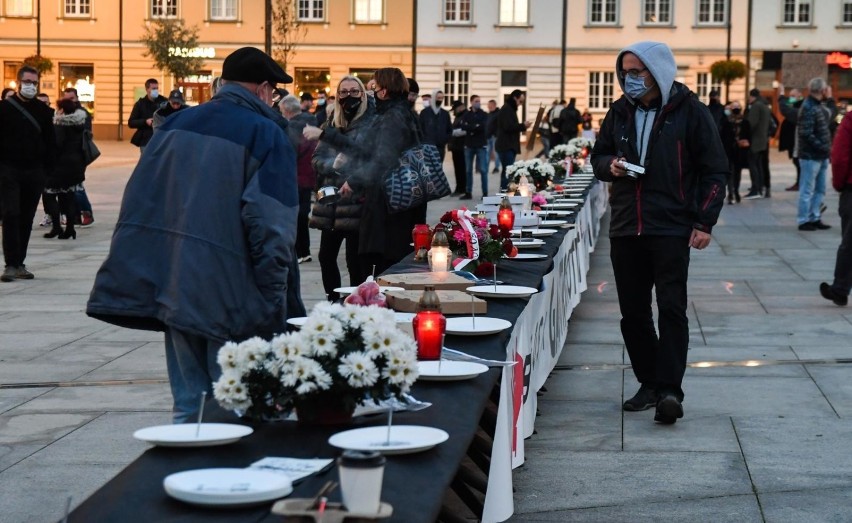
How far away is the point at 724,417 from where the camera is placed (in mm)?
7672

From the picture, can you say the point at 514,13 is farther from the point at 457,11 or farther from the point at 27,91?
the point at 27,91

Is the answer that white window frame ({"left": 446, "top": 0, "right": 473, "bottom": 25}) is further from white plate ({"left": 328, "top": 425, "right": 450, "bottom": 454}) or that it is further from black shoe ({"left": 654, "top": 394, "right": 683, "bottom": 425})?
white plate ({"left": 328, "top": 425, "right": 450, "bottom": 454})

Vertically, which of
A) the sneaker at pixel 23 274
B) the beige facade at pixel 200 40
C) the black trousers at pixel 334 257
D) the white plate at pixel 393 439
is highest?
the beige facade at pixel 200 40

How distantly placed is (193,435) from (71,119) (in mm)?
16007

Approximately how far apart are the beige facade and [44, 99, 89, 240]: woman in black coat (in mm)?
43161

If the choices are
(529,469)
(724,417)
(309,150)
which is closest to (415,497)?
(529,469)

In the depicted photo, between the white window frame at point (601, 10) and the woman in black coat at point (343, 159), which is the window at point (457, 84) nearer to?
the white window frame at point (601, 10)

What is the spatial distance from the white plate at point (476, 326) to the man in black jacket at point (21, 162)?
880 centimetres

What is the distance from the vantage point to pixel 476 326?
18.8 feet

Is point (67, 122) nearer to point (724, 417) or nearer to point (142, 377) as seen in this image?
point (142, 377)

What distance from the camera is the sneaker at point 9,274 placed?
13959 mm

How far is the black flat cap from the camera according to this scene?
535 cm

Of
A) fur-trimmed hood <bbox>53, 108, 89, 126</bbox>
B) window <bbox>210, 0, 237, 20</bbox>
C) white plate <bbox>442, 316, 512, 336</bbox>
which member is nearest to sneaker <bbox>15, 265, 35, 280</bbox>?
fur-trimmed hood <bbox>53, 108, 89, 126</bbox>

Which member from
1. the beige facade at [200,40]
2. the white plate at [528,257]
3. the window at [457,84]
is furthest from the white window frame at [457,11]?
the white plate at [528,257]
